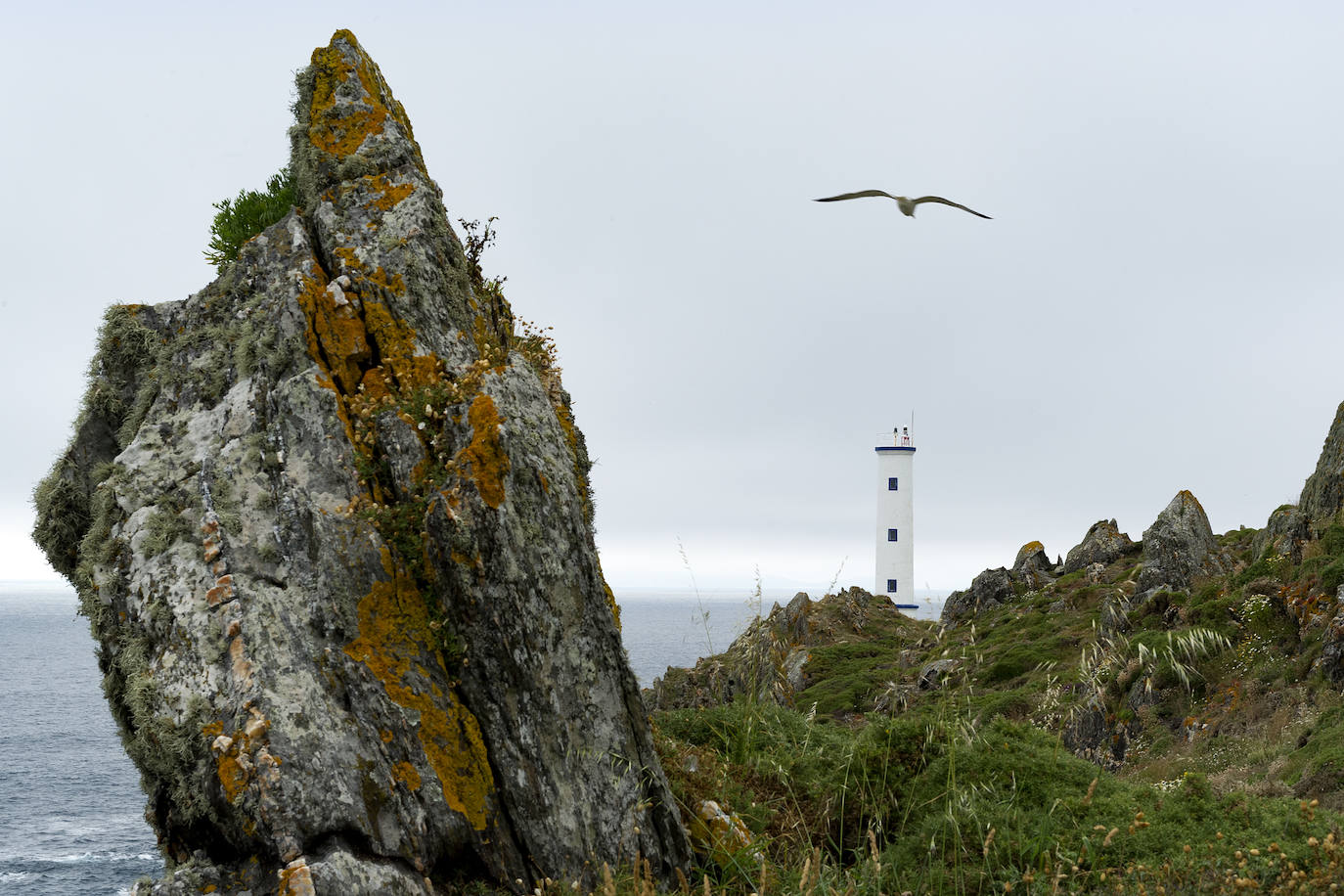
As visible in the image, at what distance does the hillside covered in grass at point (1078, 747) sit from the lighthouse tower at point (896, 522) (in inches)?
1195

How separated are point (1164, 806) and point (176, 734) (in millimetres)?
9338

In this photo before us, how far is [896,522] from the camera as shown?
72.6m

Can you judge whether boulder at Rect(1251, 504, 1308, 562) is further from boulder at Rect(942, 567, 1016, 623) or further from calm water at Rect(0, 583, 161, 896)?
calm water at Rect(0, 583, 161, 896)

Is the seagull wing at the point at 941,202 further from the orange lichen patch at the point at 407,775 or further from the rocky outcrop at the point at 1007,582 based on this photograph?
the rocky outcrop at the point at 1007,582

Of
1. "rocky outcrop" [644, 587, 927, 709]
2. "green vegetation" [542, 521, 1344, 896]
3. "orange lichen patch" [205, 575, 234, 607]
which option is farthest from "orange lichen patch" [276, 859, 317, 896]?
"rocky outcrop" [644, 587, 927, 709]

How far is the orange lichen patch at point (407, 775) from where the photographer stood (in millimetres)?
7828

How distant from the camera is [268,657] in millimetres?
8062

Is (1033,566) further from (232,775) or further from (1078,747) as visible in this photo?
(232,775)

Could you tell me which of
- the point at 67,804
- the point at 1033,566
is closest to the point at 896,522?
the point at 1033,566

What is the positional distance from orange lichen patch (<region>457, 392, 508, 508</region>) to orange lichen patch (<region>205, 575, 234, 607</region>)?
7.92 ft

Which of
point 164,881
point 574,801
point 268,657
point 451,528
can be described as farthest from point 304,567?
point 574,801

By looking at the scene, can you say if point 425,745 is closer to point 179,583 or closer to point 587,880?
point 587,880

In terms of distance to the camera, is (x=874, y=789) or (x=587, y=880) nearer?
(x=587, y=880)

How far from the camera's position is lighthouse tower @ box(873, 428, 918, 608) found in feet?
235
